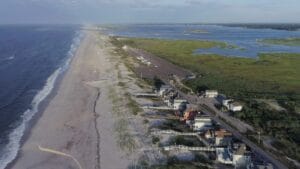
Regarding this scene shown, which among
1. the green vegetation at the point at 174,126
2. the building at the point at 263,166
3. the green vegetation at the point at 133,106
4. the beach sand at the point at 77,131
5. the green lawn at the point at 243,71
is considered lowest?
the beach sand at the point at 77,131

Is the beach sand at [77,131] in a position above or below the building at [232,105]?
below

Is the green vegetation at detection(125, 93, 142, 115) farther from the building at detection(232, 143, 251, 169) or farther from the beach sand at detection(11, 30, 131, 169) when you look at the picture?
the building at detection(232, 143, 251, 169)

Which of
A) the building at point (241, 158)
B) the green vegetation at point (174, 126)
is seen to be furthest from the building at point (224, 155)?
the green vegetation at point (174, 126)

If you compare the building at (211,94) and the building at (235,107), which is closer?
the building at (235,107)

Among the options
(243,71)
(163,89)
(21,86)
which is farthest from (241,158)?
(243,71)

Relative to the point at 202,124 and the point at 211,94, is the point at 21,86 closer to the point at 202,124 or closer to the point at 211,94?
the point at 211,94

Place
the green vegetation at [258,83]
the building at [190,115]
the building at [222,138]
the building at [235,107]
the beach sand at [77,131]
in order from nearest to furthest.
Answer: the beach sand at [77,131] < the building at [222,138] < the green vegetation at [258,83] < the building at [190,115] < the building at [235,107]

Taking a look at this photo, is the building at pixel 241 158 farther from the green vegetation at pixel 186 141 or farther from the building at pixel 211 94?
the building at pixel 211 94
